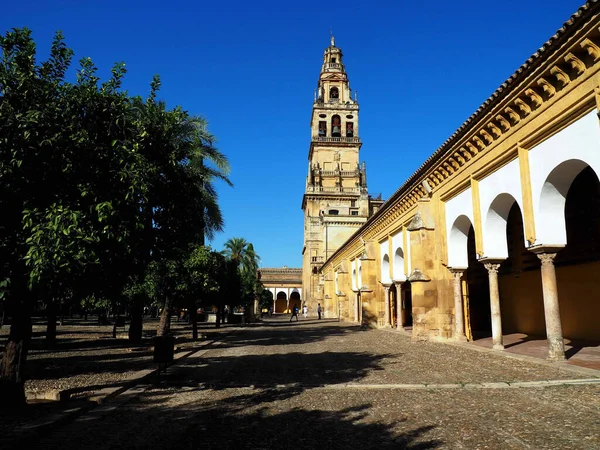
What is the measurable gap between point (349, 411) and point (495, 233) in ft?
29.1

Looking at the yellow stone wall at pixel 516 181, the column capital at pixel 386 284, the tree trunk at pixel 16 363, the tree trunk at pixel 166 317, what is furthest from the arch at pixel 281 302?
the tree trunk at pixel 16 363

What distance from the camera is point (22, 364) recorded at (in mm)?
6949

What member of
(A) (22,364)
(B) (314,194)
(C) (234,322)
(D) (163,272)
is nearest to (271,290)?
(B) (314,194)

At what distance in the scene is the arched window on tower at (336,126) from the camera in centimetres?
6031

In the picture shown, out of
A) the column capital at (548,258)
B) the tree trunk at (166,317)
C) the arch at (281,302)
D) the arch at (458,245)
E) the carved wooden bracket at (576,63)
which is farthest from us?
the arch at (281,302)

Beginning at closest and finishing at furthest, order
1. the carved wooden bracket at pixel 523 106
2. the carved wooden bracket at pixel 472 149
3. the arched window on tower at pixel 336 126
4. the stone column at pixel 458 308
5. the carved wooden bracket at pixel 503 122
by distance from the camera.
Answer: the carved wooden bracket at pixel 523 106 < the carved wooden bracket at pixel 503 122 < the carved wooden bracket at pixel 472 149 < the stone column at pixel 458 308 < the arched window on tower at pixel 336 126

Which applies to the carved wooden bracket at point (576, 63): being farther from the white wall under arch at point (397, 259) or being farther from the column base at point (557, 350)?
the white wall under arch at point (397, 259)

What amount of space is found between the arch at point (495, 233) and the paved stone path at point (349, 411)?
381 cm

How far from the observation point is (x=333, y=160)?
197ft

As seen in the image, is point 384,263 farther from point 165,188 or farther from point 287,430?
point 287,430

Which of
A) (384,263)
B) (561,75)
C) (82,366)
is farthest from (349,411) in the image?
(384,263)

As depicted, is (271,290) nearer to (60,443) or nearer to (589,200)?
(589,200)

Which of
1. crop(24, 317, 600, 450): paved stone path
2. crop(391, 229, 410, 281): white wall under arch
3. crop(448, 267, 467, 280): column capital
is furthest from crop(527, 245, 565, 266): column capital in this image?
crop(391, 229, 410, 281): white wall under arch

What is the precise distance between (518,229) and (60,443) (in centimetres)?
1698
